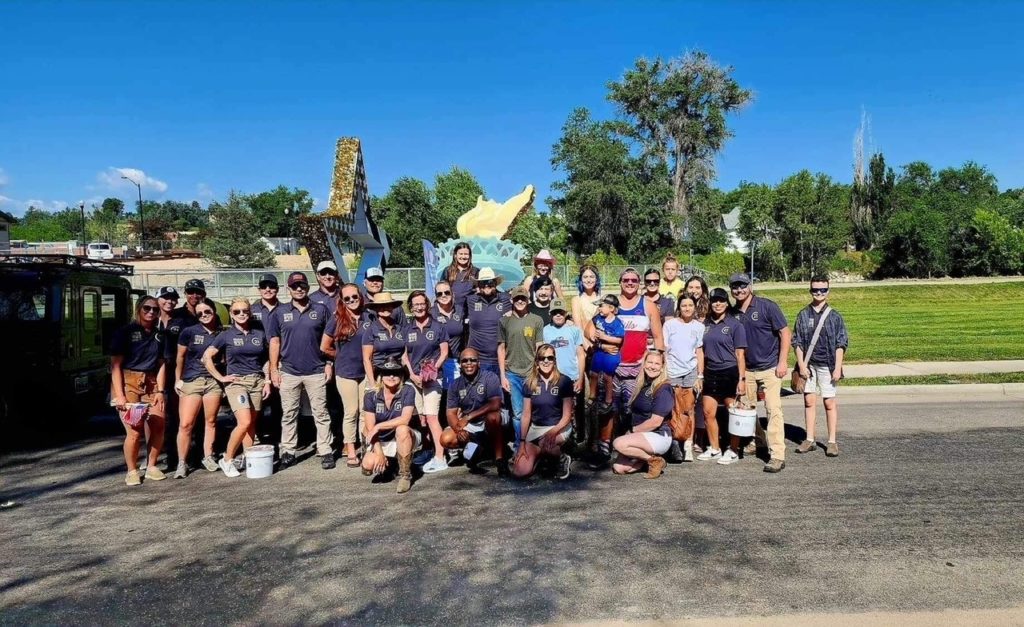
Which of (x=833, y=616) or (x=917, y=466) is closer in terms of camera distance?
(x=833, y=616)

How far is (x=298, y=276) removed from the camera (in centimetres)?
623

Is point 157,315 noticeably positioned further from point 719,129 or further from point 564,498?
point 719,129

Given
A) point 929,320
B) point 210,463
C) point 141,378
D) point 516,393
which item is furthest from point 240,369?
point 929,320

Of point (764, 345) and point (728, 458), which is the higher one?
point (764, 345)

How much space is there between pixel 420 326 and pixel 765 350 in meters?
3.40

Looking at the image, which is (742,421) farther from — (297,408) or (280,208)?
(280,208)

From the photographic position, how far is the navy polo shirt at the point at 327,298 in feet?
21.9

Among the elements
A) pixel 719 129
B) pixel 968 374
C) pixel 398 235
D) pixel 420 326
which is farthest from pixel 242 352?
A: pixel 719 129

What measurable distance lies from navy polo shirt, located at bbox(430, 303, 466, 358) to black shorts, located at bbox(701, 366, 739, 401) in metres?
2.55

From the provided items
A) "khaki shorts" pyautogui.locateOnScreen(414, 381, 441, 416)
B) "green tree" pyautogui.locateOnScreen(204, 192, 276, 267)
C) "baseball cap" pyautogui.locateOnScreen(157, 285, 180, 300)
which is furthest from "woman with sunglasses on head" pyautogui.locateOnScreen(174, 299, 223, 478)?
"green tree" pyautogui.locateOnScreen(204, 192, 276, 267)

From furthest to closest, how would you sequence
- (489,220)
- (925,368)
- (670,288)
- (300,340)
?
(489,220), (925,368), (670,288), (300,340)

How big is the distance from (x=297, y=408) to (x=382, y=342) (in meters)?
1.22

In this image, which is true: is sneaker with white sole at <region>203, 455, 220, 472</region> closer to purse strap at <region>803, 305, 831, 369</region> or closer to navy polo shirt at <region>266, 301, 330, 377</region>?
navy polo shirt at <region>266, 301, 330, 377</region>

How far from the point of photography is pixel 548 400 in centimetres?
588
